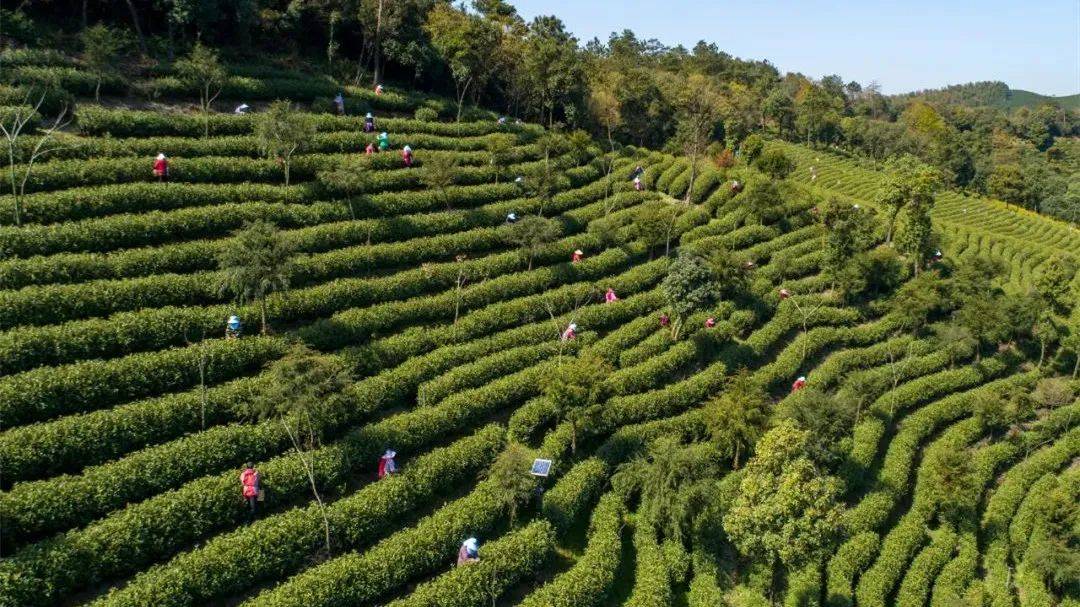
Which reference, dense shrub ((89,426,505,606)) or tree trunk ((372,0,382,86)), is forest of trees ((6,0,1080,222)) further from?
dense shrub ((89,426,505,606))

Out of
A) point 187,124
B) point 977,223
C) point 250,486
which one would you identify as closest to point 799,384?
point 250,486

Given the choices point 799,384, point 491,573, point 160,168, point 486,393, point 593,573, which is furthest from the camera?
point 799,384

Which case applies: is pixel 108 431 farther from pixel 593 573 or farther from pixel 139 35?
pixel 139 35

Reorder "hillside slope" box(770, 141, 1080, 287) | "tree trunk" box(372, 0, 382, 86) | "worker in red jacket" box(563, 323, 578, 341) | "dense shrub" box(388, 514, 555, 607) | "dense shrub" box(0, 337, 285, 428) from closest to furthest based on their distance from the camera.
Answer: "dense shrub" box(388, 514, 555, 607), "dense shrub" box(0, 337, 285, 428), "worker in red jacket" box(563, 323, 578, 341), "tree trunk" box(372, 0, 382, 86), "hillside slope" box(770, 141, 1080, 287)

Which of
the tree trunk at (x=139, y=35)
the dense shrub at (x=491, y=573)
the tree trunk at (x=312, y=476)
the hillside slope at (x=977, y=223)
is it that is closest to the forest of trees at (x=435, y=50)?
the tree trunk at (x=139, y=35)

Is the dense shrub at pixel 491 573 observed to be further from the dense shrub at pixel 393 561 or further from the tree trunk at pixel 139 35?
the tree trunk at pixel 139 35

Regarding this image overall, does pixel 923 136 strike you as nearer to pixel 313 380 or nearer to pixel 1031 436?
pixel 1031 436

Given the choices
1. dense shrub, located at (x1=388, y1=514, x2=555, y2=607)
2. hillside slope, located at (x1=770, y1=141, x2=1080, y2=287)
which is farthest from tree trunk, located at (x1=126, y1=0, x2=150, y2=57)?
hillside slope, located at (x1=770, y1=141, x2=1080, y2=287)

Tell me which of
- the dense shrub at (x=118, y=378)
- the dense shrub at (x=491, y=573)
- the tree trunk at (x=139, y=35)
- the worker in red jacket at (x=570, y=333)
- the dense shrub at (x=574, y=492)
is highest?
the tree trunk at (x=139, y=35)

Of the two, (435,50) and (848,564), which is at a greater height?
(435,50)
